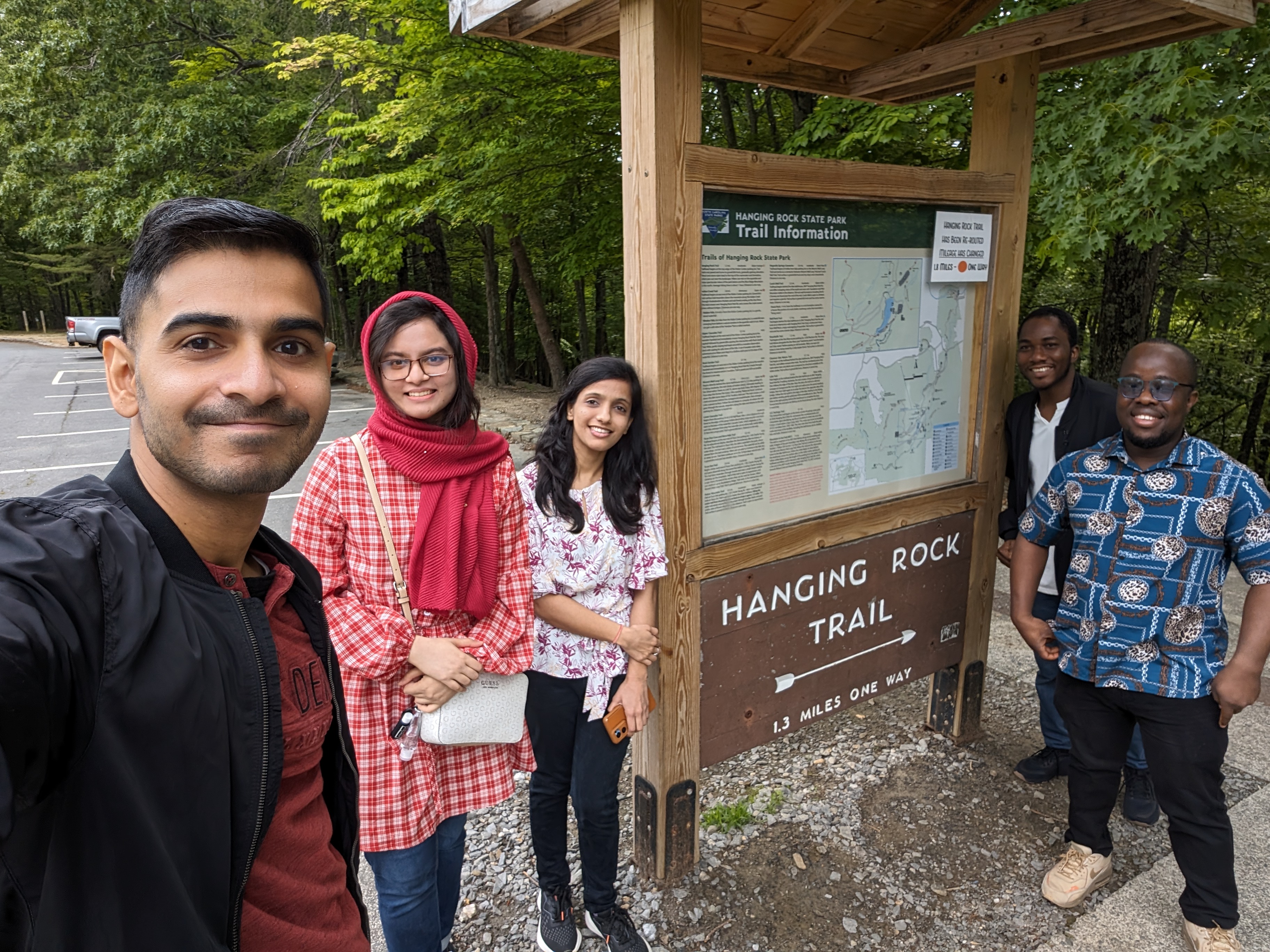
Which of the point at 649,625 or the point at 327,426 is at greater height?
the point at 649,625

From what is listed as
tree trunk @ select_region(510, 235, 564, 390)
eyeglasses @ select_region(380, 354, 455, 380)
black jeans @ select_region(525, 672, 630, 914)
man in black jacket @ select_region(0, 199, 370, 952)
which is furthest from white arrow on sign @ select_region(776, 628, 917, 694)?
tree trunk @ select_region(510, 235, 564, 390)

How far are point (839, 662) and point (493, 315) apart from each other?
477 inches

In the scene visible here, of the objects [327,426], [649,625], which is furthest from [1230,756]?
[327,426]

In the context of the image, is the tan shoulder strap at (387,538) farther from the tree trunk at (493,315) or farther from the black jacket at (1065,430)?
the tree trunk at (493,315)

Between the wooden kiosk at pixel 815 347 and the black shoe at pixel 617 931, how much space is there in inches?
11.1

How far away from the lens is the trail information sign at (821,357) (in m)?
2.58

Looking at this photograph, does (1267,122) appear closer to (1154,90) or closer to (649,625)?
(1154,90)

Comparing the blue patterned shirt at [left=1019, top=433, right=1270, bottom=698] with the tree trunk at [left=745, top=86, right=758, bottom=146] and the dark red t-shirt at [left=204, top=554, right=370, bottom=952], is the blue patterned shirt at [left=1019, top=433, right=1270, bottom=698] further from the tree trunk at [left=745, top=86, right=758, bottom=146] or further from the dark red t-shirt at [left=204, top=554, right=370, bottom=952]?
the tree trunk at [left=745, top=86, right=758, bottom=146]

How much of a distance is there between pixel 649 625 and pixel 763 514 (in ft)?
A: 2.10

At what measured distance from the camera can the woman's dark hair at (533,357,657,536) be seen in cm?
238

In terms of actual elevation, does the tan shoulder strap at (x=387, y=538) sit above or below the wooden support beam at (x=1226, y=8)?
below

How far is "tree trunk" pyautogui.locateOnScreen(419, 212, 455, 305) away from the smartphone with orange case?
12641mm

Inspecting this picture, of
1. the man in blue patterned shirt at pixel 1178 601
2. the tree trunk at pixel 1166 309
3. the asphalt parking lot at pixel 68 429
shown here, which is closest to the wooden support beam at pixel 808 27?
the man in blue patterned shirt at pixel 1178 601

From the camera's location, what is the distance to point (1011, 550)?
3.58 metres
